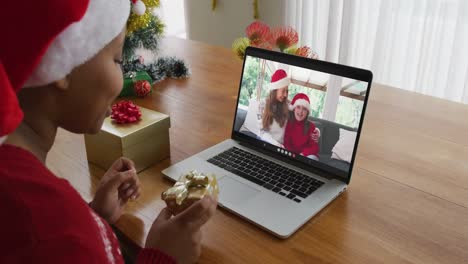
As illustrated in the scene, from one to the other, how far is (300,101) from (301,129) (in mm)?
60

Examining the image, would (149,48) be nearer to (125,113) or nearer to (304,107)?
(125,113)

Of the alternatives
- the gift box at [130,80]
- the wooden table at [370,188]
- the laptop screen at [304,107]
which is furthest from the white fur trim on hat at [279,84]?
the gift box at [130,80]

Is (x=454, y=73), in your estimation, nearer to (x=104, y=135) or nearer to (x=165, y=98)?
(x=165, y=98)

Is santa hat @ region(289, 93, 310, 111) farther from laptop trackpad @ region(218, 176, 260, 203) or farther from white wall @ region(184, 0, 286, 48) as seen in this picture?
white wall @ region(184, 0, 286, 48)

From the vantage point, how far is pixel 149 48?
59.4 inches

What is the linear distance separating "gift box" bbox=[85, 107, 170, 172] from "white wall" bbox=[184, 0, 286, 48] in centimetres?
177

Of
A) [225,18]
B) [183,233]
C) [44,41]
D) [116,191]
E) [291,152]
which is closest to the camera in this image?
[44,41]

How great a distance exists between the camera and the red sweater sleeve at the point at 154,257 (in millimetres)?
743

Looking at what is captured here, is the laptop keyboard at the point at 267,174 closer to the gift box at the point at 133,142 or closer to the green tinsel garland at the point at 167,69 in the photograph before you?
the gift box at the point at 133,142

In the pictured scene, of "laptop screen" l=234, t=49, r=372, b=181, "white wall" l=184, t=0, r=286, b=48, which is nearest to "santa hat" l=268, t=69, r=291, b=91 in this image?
"laptop screen" l=234, t=49, r=372, b=181

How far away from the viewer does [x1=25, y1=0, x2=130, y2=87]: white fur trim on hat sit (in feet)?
1.86

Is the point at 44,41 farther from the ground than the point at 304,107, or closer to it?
farther from the ground

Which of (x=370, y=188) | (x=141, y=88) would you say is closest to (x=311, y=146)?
(x=370, y=188)

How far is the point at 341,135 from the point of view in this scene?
0.93 metres
